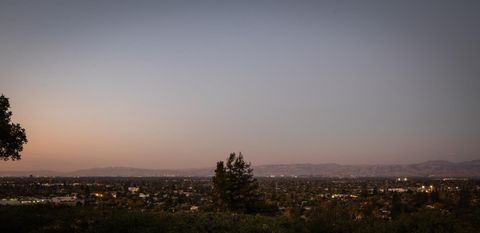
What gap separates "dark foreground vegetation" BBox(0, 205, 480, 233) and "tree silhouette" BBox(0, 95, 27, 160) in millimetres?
6244

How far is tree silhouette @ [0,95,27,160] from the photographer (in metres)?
28.5

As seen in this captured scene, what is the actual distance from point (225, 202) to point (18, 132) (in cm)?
2632

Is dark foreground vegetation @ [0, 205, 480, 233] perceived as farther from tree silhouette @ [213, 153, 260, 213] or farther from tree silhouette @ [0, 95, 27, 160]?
tree silhouette @ [213, 153, 260, 213]

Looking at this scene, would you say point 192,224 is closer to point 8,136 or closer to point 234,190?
point 8,136

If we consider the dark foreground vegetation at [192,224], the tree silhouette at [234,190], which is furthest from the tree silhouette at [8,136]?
the tree silhouette at [234,190]

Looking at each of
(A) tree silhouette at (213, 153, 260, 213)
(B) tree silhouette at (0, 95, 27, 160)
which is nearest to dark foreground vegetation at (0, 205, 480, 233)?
(B) tree silhouette at (0, 95, 27, 160)

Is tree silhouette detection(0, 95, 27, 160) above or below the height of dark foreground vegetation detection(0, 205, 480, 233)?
above

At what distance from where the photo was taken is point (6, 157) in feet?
98.2

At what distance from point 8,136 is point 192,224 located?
1470 centimetres

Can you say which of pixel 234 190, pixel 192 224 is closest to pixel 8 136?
pixel 192 224

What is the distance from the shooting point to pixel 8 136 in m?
29.0

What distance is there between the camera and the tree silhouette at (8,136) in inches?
1123

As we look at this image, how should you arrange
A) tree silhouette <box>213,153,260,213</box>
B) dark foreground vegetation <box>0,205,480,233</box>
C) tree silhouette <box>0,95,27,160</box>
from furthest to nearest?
tree silhouette <box>213,153,260,213</box>
tree silhouette <box>0,95,27,160</box>
dark foreground vegetation <box>0,205,480,233</box>

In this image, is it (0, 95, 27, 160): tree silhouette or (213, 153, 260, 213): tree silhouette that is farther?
(213, 153, 260, 213): tree silhouette
